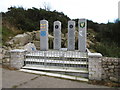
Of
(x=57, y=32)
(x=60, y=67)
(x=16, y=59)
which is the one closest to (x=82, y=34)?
(x=57, y=32)

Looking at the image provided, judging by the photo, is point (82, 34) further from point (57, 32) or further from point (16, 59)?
point (16, 59)

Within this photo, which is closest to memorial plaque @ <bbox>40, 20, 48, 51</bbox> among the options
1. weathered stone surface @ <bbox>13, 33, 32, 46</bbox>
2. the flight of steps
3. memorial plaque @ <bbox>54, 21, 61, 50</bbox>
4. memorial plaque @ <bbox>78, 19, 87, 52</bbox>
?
memorial plaque @ <bbox>54, 21, 61, 50</bbox>

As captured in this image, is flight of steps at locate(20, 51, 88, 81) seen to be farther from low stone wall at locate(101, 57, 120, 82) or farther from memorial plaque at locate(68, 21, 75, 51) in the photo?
memorial plaque at locate(68, 21, 75, 51)

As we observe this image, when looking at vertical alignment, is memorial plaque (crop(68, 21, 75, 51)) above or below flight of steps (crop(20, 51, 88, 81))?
above

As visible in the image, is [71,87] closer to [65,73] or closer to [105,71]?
[65,73]

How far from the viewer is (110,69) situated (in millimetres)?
3979

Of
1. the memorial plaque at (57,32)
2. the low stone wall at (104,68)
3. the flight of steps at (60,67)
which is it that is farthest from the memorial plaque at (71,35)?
the low stone wall at (104,68)

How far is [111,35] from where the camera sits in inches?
723

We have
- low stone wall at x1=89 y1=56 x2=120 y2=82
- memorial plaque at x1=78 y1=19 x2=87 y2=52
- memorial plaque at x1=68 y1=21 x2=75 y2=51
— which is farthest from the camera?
memorial plaque at x1=68 y1=21 x2=75 y2=51

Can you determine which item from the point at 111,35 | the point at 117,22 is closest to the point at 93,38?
the point at 111,35

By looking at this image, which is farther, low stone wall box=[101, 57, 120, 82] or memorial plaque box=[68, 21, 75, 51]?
memorial plaque box=[68, 21, 75, 51]

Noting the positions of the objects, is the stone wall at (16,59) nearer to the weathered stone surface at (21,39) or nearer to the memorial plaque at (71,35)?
the weathered stone surface at (21,39)

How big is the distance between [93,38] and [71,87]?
51.2ft

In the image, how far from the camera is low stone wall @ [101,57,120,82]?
394 cm
